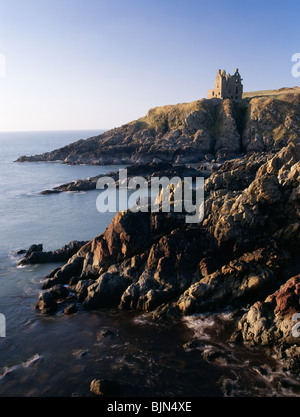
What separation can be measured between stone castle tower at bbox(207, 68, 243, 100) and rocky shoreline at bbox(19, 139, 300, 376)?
126 meters

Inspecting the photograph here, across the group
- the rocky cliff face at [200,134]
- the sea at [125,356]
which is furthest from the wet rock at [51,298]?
the rocky cliff face at [200,134]

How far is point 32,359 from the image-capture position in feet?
79.8

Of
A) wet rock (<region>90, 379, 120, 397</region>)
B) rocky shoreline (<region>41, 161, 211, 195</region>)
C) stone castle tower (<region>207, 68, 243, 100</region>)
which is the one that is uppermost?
stone castle tower (<region>207, 68, 243, 100</region>)

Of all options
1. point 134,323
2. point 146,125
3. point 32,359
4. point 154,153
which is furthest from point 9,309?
point 146,125

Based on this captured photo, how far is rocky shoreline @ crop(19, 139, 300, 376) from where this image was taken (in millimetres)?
28469

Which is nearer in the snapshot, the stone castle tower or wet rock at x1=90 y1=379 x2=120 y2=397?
wet rock at x1=90 y1=379 x2=120 y2=397

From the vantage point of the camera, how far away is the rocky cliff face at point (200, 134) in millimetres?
125000

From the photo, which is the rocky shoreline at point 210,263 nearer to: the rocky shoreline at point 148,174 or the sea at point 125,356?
the sea at point 125,356

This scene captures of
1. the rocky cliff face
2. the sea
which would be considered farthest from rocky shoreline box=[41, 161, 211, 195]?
the sea

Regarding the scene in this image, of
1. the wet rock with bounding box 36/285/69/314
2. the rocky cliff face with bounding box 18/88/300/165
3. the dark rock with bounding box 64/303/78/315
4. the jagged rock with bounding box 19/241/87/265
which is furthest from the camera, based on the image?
the rocky cliff face with bounding box 18/88/300/165

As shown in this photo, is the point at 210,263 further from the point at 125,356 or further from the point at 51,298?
the point at 51,298

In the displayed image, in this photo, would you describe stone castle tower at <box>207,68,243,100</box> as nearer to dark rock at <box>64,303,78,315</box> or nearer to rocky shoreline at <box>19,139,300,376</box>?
rocky shoreline at <box>19,139,300,376</box>

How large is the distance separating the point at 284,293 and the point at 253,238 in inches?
301
